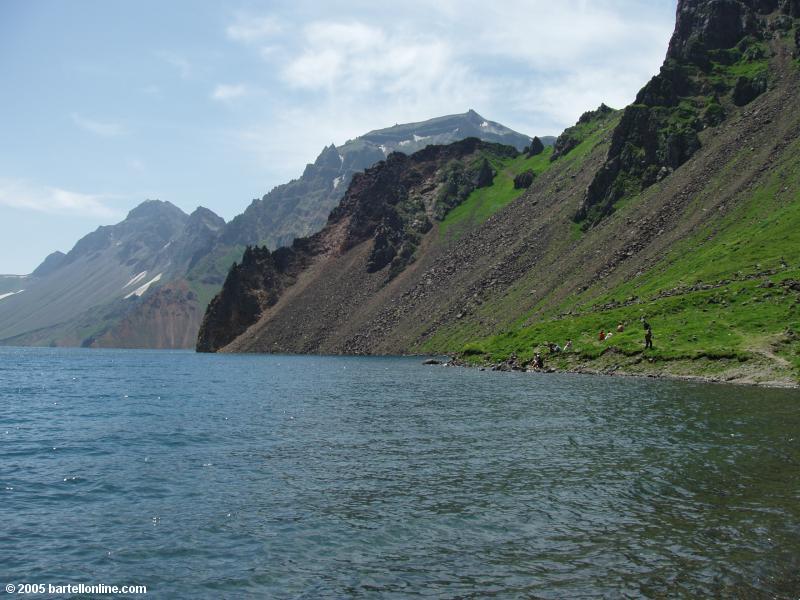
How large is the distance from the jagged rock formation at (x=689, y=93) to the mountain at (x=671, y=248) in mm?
407

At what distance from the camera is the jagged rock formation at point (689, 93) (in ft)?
496

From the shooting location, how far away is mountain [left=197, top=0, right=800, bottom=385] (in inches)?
2763

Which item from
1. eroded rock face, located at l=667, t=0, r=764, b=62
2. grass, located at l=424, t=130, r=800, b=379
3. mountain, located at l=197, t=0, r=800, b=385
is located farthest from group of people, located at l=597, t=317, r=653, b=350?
eroded rock face, located at l=667, t=0, r=764, b=62

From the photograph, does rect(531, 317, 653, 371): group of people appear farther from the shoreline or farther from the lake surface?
the lake surface

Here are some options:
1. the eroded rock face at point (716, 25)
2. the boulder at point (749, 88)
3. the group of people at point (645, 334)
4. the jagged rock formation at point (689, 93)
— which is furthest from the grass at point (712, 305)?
the eroded rock face at point (716, 25)

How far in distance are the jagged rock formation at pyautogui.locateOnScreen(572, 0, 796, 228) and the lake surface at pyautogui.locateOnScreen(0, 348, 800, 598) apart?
11892cm

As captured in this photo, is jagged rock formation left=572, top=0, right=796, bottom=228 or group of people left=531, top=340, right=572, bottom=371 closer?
A: group of people left=531, top=340, right=572, bottom=371

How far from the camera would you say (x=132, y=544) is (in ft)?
65.4

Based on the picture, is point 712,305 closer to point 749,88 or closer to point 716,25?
point 749,88

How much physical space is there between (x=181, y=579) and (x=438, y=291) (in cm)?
17048

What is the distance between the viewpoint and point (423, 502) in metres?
23.6

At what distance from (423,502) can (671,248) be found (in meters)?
106

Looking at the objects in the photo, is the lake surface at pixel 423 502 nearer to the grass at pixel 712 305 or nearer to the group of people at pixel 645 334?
the grass at pixel 712 305

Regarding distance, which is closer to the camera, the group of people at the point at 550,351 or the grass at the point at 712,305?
the grass at the point at 712,305
